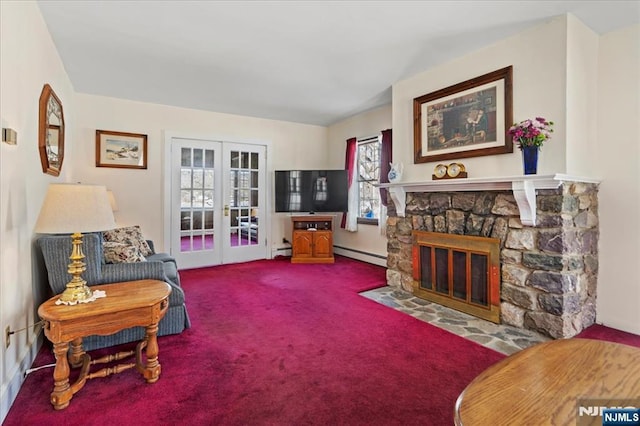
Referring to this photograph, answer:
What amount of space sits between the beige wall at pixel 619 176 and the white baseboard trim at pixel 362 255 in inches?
104

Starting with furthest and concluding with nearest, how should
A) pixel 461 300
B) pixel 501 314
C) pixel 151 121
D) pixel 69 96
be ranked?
pixel 151 121 → pixel 69 96 → pixel 461 300 → pixel 501 314

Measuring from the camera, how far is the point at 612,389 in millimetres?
962

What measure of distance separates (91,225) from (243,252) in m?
3.72

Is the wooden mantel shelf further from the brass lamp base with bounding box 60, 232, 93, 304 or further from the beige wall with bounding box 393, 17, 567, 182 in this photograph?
the brass lamp base with bounding box 60, 232, 93, 304

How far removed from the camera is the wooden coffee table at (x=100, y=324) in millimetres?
1699

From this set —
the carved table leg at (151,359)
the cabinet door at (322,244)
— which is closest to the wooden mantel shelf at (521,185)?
the cabinet door at (322,244)

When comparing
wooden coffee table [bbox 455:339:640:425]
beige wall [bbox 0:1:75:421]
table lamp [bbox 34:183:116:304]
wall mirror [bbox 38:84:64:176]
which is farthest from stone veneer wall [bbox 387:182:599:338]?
wall mirror [bbox 38:84:64:176]

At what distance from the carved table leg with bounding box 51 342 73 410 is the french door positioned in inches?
125

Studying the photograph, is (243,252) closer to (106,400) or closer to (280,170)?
(280,170)

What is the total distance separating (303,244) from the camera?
534 cm

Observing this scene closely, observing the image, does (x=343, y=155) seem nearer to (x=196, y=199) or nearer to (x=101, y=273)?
(x=196, y=199)

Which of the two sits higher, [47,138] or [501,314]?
[47,138]

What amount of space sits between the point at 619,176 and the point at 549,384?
254 cm

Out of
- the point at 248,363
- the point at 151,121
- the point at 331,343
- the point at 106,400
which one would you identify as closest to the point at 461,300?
the point at 331,343
